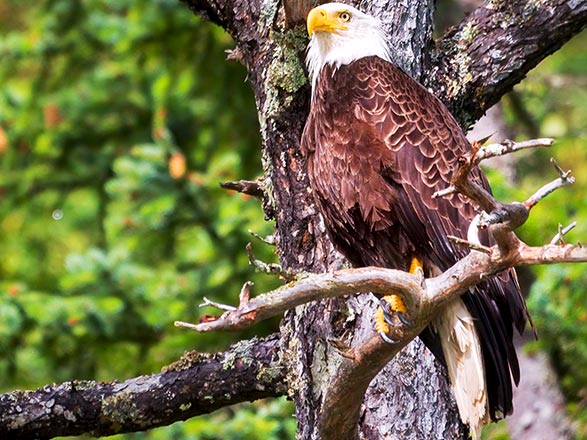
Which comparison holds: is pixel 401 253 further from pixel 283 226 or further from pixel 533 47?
pixel 533 47

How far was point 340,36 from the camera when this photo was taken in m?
4.89

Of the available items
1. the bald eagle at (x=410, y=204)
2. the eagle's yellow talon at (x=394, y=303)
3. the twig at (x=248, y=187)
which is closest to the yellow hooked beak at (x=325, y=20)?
the bald eagle at (x=410, y=204)

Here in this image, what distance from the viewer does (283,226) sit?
4609 mm

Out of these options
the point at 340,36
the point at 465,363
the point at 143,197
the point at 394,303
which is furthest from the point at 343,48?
the point at 143,197

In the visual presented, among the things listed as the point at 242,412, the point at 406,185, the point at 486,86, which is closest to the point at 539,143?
the point at 406,185

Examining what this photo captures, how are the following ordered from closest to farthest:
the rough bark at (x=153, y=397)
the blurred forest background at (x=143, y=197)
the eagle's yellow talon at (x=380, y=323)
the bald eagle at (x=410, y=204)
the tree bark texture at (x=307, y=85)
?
the eagle's yellow talon at (x=380, y=323) → the bald eagle at (x=410, y=204) → the tree bark texture at (x=307, y=85) → the rough bark at (x=153, y=397) → the blurred forest background at (x=143, y=197)

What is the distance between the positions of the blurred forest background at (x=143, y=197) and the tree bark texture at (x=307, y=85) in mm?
1932

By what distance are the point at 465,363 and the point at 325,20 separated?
1.58 meters

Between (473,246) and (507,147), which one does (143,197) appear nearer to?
(473,246)

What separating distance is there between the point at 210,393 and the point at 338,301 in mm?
680

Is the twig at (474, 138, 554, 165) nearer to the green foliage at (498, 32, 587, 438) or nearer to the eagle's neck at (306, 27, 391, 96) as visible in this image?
the eagle's neck at (306, 27, 391, 96)

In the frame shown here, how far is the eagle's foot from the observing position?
3.59 meters

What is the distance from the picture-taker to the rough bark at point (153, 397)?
4.54 metres

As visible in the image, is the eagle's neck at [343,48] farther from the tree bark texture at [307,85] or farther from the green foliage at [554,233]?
the green foliage at [554,233]
